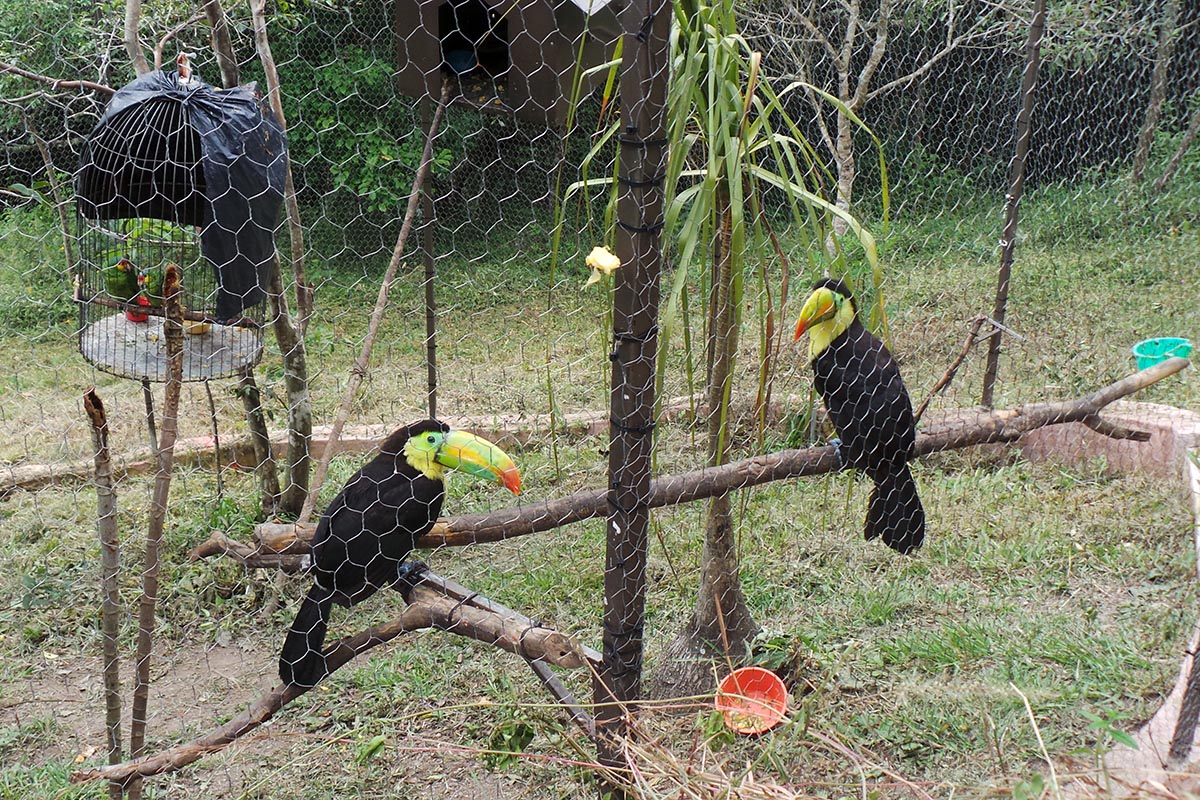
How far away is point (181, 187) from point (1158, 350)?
12.9ft

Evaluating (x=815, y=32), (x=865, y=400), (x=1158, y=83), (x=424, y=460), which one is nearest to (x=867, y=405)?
(x=865, y=400)

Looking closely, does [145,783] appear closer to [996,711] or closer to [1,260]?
[996,711]

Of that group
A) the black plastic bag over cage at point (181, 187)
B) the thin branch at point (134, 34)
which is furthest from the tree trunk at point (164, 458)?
the thin branch at point (134, 34)

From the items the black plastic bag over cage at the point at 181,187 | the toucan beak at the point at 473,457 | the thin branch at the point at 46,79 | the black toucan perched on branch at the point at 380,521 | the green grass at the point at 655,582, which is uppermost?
the thin branch at the point at 46,79

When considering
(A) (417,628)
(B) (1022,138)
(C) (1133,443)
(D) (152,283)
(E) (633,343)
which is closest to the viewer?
(E) (633,343)

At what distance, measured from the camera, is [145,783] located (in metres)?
2.34

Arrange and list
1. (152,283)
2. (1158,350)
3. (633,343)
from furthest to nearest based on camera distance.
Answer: (1158,350)
(152,283)
(633,343)

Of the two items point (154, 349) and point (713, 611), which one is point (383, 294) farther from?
point (713, 611)

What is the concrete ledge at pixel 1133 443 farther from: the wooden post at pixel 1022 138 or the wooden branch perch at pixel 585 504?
the wooden branch perch at pixel 585 504

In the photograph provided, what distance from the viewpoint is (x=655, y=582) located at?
3.08 meters

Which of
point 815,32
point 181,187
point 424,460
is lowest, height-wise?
point 424,460

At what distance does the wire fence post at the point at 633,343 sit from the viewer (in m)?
1.54

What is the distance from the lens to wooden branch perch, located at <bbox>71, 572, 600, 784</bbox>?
1861 mm

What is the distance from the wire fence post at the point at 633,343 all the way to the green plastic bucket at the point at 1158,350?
9.90 feet
